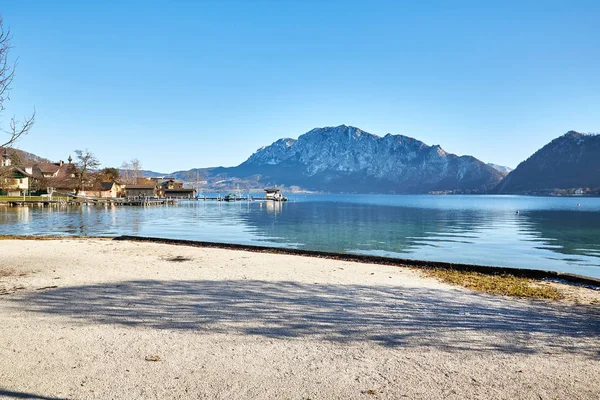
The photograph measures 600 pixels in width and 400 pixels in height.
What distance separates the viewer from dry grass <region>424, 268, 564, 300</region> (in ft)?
34.2

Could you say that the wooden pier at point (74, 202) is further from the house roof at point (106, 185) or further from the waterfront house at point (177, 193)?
the waterfront house at point (177, 193)

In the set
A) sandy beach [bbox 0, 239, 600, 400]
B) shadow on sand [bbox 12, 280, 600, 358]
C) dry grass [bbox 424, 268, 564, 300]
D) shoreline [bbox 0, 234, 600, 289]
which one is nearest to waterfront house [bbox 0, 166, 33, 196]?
shoreline [bbox 0, 234, 600, 289]

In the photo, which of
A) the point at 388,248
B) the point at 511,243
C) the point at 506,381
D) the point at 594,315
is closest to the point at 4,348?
the point at 506,381

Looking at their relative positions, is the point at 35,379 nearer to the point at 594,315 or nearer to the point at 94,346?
the point at 94,346

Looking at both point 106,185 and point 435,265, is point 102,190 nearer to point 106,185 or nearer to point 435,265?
point 106,185

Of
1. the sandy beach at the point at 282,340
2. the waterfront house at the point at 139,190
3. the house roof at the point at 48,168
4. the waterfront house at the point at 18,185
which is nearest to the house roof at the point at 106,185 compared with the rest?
the waterfront house at the point at 139,190

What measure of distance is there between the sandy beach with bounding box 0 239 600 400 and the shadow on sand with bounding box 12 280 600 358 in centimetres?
3

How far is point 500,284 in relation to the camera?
11719mm

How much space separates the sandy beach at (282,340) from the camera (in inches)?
196

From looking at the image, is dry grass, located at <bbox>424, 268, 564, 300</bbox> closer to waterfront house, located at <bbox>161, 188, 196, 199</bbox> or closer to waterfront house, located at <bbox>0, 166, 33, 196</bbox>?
waterfront house, located at <bbox>0, 166, 33, 196</bbox>

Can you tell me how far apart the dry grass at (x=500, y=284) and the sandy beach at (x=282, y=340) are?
→ 0.75 metres

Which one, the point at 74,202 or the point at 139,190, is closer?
the point at 74,202

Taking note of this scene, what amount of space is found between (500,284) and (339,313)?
627cm

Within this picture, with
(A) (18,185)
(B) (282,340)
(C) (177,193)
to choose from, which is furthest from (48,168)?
(B) (282,340)
